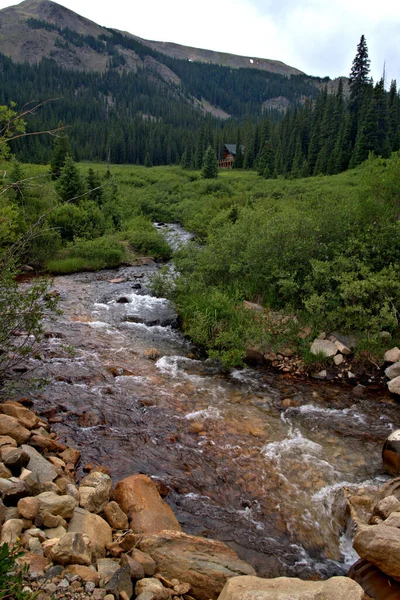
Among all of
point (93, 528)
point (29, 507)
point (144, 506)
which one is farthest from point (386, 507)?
point (29, 507)

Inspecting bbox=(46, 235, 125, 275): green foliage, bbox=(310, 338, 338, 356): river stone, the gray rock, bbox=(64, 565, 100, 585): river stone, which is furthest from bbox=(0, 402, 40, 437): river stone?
bbox=(46, 235, 125, 275): green foliage

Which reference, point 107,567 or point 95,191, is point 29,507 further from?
point 95,191

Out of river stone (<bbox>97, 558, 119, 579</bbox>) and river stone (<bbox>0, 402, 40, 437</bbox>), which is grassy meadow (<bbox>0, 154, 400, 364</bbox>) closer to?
river stone (<bbox>0, 402, 40, 437</bbox>)

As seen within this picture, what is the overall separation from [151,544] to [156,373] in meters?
7.43

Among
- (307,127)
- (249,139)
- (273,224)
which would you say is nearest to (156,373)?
(273,224)

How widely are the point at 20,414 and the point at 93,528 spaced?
155 inches

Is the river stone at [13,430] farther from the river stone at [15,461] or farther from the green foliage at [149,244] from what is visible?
the green foliage at [149,244]

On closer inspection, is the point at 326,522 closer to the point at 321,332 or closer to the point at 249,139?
the point at 321,332

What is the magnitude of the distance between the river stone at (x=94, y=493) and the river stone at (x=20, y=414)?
2216 millimetres

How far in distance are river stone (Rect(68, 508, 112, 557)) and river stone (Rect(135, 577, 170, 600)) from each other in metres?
0.75

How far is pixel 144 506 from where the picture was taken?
6836mm

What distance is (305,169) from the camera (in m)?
70.4

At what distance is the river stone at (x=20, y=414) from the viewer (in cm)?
857

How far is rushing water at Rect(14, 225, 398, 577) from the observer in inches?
284
